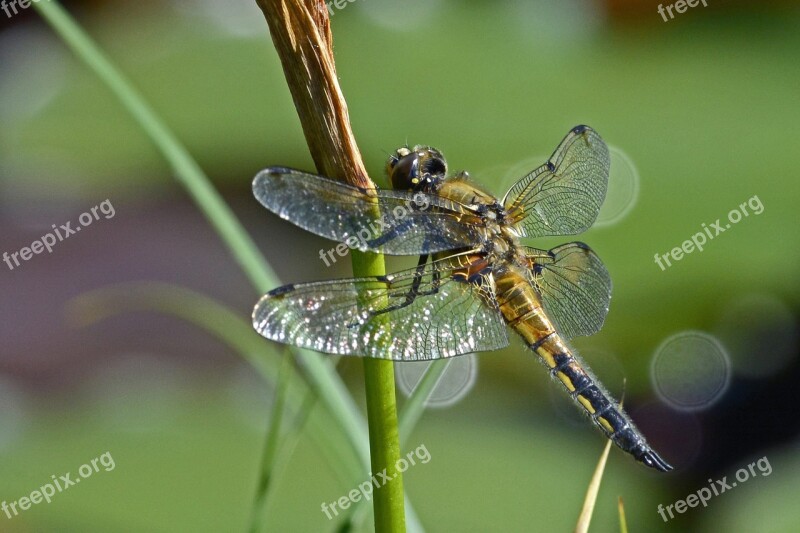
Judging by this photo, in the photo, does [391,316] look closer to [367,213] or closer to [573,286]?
[367,213]

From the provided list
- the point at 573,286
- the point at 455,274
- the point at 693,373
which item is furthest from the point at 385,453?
the point at 693,373

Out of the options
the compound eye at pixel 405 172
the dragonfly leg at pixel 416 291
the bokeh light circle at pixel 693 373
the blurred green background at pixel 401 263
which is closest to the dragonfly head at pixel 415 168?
the compound eye at pixel 405 172

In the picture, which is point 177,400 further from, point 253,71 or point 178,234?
point 253,71

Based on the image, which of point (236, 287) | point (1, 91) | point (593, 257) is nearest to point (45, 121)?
point (1, 91)

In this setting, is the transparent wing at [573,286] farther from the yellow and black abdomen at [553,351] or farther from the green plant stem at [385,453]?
the green plant stem at [385,453]

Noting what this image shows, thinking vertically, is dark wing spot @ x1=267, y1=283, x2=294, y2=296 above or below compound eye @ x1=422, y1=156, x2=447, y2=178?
below

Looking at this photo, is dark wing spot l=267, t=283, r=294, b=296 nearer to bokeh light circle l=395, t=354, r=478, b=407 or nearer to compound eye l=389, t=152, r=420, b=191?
compound eye l=389, t=152, r=420, b=191

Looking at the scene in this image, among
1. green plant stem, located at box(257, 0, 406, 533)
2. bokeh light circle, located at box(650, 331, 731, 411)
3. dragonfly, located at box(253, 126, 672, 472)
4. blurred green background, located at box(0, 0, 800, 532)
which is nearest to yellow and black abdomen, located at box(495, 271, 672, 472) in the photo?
dragonfly, located at box(253, 126, 672, 472)
